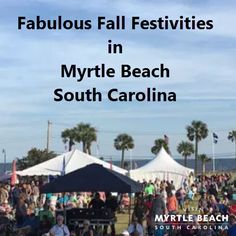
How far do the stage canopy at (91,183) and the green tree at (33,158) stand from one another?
3616 centimetres

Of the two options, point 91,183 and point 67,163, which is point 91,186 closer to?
point 91,183

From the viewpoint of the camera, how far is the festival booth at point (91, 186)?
53.3 feet

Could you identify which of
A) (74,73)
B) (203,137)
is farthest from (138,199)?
(203,137)

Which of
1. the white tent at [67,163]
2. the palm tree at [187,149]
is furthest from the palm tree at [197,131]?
the white tent at [67,163]

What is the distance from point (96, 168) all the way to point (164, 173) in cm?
2115

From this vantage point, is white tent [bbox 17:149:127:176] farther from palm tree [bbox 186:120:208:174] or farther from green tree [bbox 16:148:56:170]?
palm tree [bbox 186:120:208:174]

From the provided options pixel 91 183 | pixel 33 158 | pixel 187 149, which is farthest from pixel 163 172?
pixel 187 149

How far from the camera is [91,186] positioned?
53.5 ft

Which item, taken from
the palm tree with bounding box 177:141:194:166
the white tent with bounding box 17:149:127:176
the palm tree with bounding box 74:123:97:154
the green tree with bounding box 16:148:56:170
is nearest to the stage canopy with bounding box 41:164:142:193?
the white tent with bounding box 17:149:127:176

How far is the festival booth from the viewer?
16.2 m

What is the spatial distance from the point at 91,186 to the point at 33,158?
37460 millimetres

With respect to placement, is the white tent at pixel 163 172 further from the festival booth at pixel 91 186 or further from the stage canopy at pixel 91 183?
the stage canopy at pixel 91 183

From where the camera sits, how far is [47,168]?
2814 centimetres

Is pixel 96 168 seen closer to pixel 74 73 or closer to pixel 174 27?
pixel 74 73
